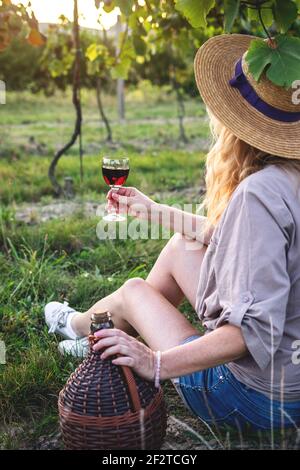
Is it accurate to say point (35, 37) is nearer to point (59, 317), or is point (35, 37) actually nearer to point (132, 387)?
point (59, 317)

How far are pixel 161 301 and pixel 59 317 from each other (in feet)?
2.32

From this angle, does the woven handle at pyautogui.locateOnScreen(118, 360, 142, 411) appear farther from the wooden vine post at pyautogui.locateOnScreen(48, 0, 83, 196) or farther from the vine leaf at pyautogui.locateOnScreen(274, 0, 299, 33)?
the wooden vine post at pyautogui.locateOnScreen(48, 0, 83, 196)

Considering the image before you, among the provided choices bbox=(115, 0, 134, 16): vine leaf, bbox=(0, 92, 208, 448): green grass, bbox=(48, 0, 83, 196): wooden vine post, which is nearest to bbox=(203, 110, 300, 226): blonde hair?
bbox=(115, 0, 134, 16): vine leaf

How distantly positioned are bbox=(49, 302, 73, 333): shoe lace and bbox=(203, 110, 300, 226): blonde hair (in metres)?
1.01

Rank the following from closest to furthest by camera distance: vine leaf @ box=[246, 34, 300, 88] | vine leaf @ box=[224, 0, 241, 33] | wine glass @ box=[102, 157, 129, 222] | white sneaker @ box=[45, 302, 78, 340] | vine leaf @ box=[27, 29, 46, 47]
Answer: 1. vine leaf @ box=[246, 34, 300, 88]
2. vine leaf @ box=[224, 0, 241, 33]
3. wine glass @ box=[102, 157, 129, 222]
4. white sneaker @ box=[45, 302, 78, 340]
5. vine leaf @ box=[27, 29, 46, 47]

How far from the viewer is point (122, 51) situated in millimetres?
4766

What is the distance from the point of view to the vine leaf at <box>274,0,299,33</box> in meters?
2.59

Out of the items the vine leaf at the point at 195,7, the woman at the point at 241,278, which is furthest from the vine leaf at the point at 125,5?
the woman at the point at 241,278

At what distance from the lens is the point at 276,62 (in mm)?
2045

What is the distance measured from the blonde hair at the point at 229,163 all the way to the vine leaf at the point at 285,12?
2.04 ft

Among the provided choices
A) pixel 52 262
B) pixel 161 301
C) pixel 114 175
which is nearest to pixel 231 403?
pixel 161 301

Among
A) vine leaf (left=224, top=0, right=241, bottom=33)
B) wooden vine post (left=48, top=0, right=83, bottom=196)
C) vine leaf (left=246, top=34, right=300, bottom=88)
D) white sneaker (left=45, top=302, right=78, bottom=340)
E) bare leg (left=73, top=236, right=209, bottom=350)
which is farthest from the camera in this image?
wooden vine post (left=48, top=0, right=83, bottom=196)
